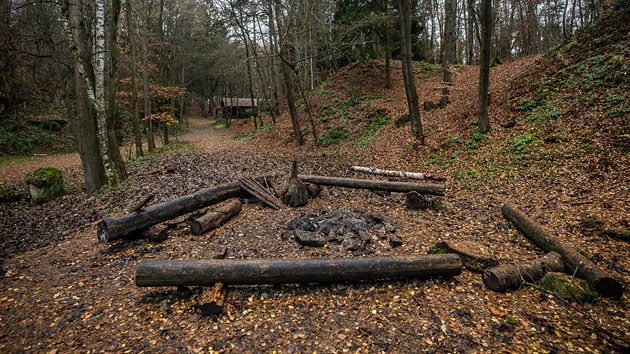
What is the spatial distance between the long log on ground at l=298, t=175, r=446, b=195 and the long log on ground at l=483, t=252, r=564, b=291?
11.4 feet

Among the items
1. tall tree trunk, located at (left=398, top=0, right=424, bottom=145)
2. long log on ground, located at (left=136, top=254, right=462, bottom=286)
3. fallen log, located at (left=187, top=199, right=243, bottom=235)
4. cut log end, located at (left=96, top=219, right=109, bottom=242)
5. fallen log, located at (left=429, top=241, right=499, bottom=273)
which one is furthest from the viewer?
tall tree trunk, located at (left=398, top=0, right=424, bottom=145)

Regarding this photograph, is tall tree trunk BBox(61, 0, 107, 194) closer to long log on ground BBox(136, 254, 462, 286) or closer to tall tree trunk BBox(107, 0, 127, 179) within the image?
tall tree trunk BBox(107, 0, 127, 179)

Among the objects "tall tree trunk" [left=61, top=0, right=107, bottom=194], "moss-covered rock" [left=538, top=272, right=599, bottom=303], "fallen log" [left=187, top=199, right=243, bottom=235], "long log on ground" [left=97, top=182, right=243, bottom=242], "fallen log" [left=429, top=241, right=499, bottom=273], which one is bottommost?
"moss-covered rock" [left=538, top=272, right=599, bottom=303]

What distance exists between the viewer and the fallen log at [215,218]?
6.38 metres

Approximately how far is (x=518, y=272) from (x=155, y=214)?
22.0ft

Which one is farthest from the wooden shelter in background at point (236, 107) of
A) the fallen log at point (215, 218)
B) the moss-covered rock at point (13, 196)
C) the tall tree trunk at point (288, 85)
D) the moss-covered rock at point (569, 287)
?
the moss-covered rock at point (569, 287)

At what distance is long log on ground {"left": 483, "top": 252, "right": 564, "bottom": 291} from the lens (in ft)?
14.2

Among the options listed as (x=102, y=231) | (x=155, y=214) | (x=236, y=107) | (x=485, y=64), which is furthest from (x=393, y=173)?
(x=236, y=107)

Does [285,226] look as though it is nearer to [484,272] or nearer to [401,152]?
[484,272]

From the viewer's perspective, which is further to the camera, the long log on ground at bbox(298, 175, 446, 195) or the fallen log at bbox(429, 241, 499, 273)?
the long log on ground at bbox(298, 175, 446, 195)

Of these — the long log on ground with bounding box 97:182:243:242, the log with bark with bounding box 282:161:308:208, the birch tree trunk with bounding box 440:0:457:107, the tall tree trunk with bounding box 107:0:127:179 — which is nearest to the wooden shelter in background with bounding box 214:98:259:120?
the birch tree trunk with bounding box 440:0:457:107

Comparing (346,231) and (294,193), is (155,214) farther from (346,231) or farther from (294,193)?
(346,231)

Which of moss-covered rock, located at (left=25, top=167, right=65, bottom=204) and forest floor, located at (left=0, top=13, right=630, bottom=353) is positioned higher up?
moss-covered rock, located at (left=25, top=167, right=65, bottom=204)

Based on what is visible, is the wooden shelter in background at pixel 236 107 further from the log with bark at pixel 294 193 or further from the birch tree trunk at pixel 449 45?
the log with bark at pixel 294 193
